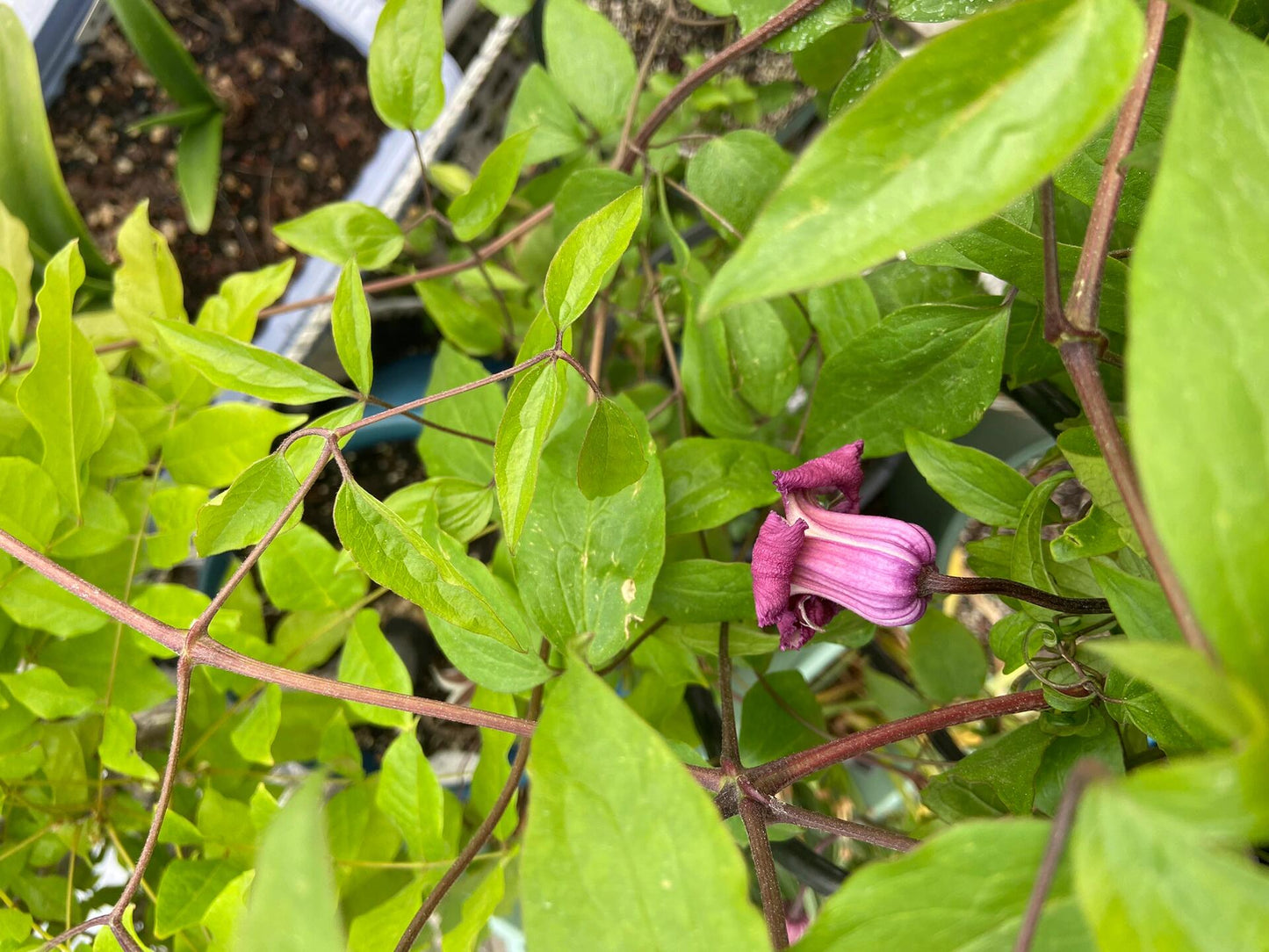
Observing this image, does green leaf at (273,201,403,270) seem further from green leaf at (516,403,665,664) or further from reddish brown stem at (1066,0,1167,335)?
reddish brown stem at (1066,0,1167,335)

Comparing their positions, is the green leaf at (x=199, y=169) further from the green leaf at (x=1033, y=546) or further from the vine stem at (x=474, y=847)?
the green leaf at (x=1033, y=546)

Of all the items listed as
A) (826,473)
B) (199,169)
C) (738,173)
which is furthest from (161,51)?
(826,473)

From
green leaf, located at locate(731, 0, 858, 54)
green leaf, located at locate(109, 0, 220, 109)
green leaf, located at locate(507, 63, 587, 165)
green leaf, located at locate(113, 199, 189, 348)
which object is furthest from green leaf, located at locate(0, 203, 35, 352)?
green leaf, located at locate(731, 0, 858, 54)

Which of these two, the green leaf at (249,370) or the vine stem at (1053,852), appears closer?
the vine stem at (1053,852)

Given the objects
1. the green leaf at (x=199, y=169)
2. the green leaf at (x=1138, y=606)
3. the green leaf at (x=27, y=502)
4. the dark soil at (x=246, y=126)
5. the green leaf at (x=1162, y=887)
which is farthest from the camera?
the dark soil at (x=246, y=126)

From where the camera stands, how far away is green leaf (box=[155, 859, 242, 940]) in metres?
0.33

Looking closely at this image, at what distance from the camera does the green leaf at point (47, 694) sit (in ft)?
1.12

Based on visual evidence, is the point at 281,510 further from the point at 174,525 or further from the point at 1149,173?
the point at 1149,173

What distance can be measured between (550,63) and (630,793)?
1.27ft

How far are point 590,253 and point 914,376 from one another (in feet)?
0.43

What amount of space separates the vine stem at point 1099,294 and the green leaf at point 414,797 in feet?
0.86

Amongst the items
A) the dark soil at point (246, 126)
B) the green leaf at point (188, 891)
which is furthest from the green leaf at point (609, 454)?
the dark soil at point (246, 126)

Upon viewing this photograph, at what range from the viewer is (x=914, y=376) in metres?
0.30

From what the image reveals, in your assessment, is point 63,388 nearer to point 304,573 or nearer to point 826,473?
point 304,573
